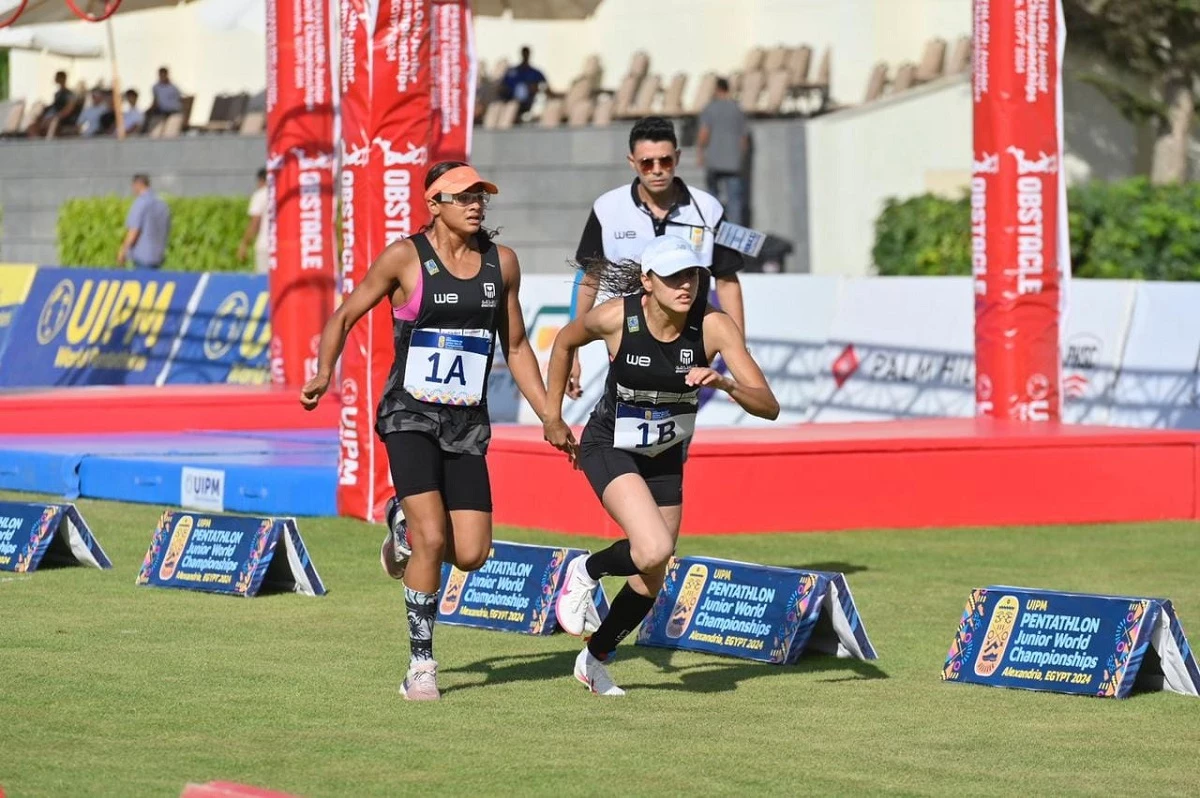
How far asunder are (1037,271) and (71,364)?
11523 mm

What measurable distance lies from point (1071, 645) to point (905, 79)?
2278 cm

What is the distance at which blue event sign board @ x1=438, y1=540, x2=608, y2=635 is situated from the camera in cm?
1011

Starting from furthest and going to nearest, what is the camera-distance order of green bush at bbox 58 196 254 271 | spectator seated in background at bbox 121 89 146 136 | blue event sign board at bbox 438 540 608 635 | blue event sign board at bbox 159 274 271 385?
spectator seated in background at bbox 121 89 146 136
green bush at bbox 58 196 254 271
blue event sign board at bbox 159 274 271 385
blue event sign board at bbox 438 540 608 635

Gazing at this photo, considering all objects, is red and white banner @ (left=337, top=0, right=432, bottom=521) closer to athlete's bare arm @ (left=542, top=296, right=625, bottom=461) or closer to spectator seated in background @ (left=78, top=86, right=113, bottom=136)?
athlete's bare arm @ (left=542, top=296, right=625, bottom=461)

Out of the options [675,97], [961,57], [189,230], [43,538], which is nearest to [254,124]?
[189,230]

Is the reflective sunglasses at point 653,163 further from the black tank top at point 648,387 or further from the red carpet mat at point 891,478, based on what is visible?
the red carpet mat at point 891,478

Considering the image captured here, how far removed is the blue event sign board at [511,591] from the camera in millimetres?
10109

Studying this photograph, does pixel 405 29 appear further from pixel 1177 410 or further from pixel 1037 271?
pixel 1177 410

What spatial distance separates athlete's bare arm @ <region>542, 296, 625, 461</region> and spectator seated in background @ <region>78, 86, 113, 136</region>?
29.6 m

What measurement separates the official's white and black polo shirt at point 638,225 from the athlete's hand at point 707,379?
201 centimetres

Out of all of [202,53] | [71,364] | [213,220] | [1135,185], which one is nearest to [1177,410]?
[1135,185]

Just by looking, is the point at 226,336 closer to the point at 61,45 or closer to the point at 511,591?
the point at 511,591

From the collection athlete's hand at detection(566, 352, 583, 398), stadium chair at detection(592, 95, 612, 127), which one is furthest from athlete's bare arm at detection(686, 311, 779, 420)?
stadium chair at detection(592, 95, 612, 127)

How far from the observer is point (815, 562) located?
41.7 feet
